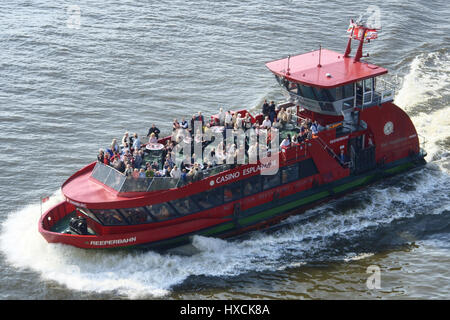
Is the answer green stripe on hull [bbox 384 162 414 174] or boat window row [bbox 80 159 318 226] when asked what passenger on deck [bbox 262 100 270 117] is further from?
green stripe on hull [bbox 384 162 414 174]

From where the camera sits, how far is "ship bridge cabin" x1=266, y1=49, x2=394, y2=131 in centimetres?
2745

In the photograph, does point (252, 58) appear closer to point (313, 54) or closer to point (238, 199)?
point (313, 54)

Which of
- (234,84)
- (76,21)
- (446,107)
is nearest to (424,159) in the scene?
(446,107)

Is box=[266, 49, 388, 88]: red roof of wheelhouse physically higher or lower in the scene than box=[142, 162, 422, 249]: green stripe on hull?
higher

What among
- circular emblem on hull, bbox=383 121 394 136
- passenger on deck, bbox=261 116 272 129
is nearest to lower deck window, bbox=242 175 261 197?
passenger on deck, bbox=261 116 272 129

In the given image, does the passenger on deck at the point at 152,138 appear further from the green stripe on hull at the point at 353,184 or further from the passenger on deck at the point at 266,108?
the green stripe on hull at the point at 353,184

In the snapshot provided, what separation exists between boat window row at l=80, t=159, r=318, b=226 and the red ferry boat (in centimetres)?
4

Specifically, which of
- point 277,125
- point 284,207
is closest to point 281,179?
point 284,207

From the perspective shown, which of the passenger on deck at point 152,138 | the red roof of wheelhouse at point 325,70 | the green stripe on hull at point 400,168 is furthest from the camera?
the green stripe on hull at point 400,168

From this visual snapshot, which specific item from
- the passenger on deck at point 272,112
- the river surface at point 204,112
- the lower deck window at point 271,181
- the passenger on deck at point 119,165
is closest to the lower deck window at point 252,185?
the lower deck window at point 271,181

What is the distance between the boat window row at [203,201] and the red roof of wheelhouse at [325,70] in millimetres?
3490

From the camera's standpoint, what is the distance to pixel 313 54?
3000cm

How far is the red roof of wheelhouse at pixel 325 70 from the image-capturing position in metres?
27.2
